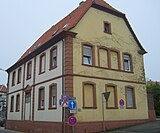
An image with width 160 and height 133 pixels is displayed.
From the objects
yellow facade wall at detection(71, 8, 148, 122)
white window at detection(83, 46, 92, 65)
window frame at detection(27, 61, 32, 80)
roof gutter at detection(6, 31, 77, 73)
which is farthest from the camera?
window frame at detection(27, 61, 32, 80)

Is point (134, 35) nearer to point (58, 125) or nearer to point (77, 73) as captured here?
point (77, 73)

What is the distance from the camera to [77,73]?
56.3ft

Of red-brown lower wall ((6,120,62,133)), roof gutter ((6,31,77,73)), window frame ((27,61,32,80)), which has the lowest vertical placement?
red-brown lower wall ((6,120,62,133))

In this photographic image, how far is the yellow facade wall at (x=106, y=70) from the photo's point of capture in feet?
56.6

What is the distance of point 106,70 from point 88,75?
2.22 meters

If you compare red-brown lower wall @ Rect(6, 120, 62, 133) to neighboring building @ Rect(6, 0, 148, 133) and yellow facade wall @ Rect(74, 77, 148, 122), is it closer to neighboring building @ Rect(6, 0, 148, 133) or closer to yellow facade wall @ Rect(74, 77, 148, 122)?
neighboring building @ Rect(6, 0, 148, 133)

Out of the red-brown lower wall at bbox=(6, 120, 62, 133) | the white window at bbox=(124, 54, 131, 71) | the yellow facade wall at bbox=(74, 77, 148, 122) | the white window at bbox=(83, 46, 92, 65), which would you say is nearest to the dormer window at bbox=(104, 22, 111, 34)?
the white window at bbox=(124, 54, 131, 71)

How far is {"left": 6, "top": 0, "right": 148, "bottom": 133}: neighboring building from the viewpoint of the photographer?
56.0 feet

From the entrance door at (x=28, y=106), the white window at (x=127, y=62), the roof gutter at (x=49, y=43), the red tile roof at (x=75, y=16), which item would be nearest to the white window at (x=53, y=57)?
the roof gutter at (x=49, y=43)

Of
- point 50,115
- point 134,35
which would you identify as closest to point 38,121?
point 50,115

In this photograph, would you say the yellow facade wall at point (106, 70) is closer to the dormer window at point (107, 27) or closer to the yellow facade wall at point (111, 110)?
the yellow facade wall at point (111, 110)

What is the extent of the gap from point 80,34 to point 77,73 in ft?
11.2

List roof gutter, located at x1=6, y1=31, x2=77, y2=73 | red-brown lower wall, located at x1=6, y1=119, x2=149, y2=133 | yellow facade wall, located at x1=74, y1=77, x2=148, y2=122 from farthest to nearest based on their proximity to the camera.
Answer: roof gutter, located at x1=6, y1=31, x2=77, y2=73
yellow facade wall, located at x1=74, y1=77, x2=148, y2=122
red-brown lower wall, located at x1=6, y1=119, x2=149, y2=133

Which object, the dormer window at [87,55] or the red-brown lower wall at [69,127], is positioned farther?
the dormer window at [87,55]
